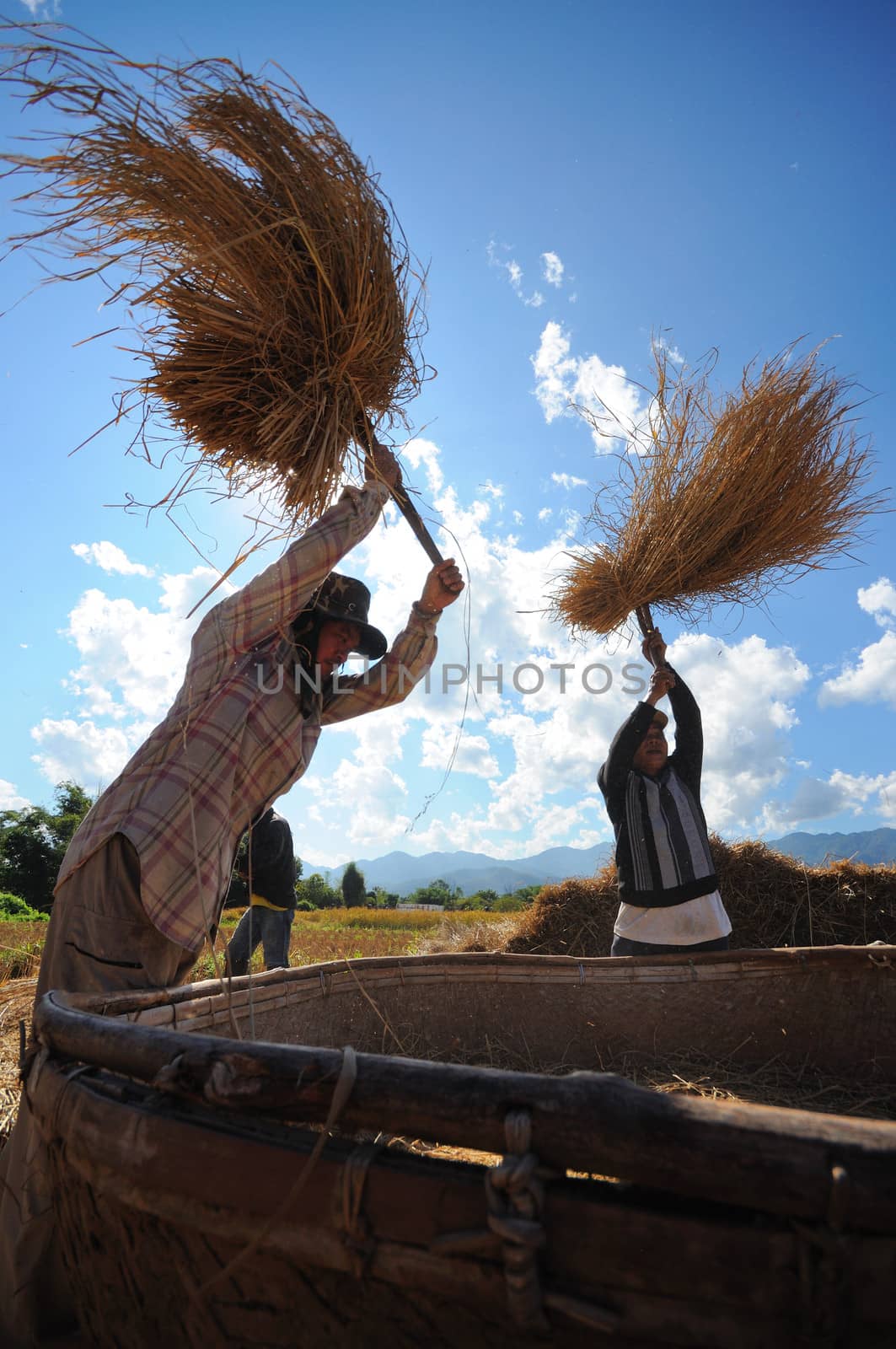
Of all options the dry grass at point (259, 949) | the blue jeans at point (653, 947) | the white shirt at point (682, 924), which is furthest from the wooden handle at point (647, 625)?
the dry grass at point (259, 949)

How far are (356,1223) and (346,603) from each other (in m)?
1.78

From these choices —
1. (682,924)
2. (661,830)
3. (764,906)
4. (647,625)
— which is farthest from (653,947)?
(764,906)

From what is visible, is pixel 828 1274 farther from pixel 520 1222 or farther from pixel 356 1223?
pixel 356 1223

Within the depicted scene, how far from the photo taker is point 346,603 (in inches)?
86.0

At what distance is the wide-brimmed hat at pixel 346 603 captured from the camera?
2.09 meters

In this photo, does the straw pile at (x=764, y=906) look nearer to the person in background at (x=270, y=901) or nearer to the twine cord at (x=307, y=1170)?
the person in background at (x=270, y=901)

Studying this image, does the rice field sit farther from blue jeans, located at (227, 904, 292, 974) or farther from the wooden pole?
the wooden pole

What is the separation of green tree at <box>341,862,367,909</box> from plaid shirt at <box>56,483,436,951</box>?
3149cm

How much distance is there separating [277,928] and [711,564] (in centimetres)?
278

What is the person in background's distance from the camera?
375cm

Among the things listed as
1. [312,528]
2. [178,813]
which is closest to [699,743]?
[312,528]

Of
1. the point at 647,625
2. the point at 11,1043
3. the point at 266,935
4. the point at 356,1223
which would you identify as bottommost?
the point at 11,1043

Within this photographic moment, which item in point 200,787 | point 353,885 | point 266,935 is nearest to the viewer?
point 200,787

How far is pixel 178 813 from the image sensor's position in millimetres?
1539
